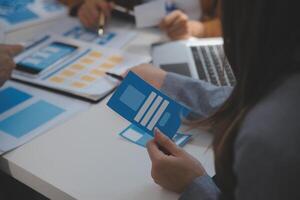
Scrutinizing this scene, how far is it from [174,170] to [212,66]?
1.34 feet

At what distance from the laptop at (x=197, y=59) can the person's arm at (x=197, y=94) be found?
0.29ft

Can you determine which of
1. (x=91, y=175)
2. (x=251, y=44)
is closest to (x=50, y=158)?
(x=91, y=175)

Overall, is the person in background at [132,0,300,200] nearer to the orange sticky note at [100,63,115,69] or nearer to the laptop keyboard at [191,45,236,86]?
the laptop keyboard at [191,45,236,86]

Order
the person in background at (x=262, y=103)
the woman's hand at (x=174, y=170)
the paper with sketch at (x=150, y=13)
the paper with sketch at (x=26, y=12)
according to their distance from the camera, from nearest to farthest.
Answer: the person in background at (x=262, y=103) < the woman's hand at (x=174, y=170) < the paper with sketch at (x=150, y=13) < the paper with sketch at (x=26, y=12)

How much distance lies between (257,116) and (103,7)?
0.95 meters

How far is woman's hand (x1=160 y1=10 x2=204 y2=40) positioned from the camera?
124 cm

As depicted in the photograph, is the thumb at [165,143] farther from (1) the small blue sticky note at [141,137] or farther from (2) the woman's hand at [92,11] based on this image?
(2) the woman's hand at [92,11]

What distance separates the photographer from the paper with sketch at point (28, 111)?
0.86 m

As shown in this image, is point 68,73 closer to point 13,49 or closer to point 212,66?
point 13,49

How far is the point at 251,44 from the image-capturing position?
1.70 ft

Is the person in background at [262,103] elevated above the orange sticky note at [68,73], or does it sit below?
above

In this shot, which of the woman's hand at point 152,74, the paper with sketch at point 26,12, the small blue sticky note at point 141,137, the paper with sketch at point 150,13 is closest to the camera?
the small blue sticky note at point 141,137

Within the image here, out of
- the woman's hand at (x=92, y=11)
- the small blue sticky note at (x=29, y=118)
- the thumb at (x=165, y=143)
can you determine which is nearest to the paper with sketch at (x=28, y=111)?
the small blue sticky note at (x=29, y=118)

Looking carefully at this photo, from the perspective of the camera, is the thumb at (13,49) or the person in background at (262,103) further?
the thumb at (13,49)
